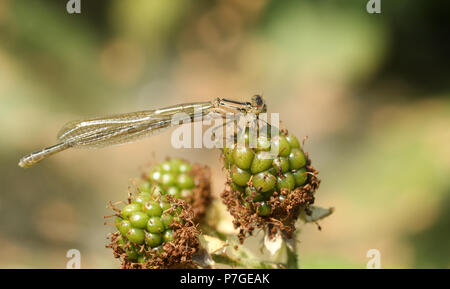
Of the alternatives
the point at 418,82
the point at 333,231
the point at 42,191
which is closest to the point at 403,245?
the point at 333,231

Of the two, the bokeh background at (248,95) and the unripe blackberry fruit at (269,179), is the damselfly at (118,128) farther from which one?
the bokeh background at (248,95)

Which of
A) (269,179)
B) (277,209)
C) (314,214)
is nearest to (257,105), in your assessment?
(269,179)

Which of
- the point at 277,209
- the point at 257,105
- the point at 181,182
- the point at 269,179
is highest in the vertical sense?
the point at 257,105

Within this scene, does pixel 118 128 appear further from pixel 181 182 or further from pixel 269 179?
pixel 269 179

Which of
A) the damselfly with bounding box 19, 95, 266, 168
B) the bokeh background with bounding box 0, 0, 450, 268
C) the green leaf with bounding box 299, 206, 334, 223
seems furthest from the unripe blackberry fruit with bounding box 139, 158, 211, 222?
the bokeh background with bounding box 0, 0, 450, 268

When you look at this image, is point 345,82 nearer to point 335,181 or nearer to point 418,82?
point 418,82

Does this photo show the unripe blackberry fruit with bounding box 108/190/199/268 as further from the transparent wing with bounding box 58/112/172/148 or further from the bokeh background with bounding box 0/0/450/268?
the bokeh background with bounding box 0/0/450/268
